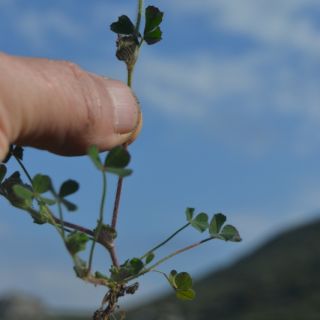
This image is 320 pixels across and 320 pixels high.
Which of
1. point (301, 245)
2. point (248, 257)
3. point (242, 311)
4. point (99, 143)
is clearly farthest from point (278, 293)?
point (99, 143)

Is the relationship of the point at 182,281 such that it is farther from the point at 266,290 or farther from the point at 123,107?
the point at 266,290

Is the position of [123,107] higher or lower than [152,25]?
lower

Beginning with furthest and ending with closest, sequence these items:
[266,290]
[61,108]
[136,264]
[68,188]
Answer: [266,290] → [61,108] → [136,264] → [68,188]

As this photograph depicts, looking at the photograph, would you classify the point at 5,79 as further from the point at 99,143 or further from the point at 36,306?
the point at 36,306

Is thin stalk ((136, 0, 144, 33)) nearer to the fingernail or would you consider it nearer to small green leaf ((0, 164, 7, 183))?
the fingernail

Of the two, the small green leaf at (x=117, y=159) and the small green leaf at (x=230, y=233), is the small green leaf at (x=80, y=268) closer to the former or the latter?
the small green leaf at (x=117, y=159)

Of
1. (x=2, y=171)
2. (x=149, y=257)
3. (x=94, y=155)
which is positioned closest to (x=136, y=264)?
(x=149, y=257)

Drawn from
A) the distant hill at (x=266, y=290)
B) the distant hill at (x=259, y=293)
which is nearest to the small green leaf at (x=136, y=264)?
the distant hill at (x=266, y=290)
